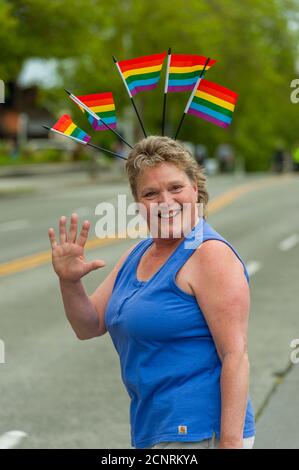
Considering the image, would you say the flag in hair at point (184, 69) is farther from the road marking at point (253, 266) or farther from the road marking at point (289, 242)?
the road marking at point (289, 242)

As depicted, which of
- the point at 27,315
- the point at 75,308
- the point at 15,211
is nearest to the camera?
the point at 75,308

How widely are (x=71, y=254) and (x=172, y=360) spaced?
53 cm

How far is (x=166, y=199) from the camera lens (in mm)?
3191

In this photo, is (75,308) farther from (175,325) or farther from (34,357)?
(34,357)

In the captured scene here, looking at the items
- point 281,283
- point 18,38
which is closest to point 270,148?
point 18,38

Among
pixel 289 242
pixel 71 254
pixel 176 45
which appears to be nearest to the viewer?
pixel 71 254

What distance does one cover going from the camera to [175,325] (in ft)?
10.0

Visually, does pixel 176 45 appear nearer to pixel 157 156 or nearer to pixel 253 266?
pixel 253 266

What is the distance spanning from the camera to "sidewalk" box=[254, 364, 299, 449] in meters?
5.92

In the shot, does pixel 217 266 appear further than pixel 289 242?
No

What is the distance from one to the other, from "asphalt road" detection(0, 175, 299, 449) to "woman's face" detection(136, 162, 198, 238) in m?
3.11

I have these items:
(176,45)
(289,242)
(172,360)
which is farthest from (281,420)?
(176,45)

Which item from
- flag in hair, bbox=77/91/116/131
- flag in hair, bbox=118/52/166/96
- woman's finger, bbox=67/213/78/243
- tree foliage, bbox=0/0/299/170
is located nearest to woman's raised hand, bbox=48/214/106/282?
woman's finger, bbox=67/213/78/243

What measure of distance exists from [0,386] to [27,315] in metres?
3.02
